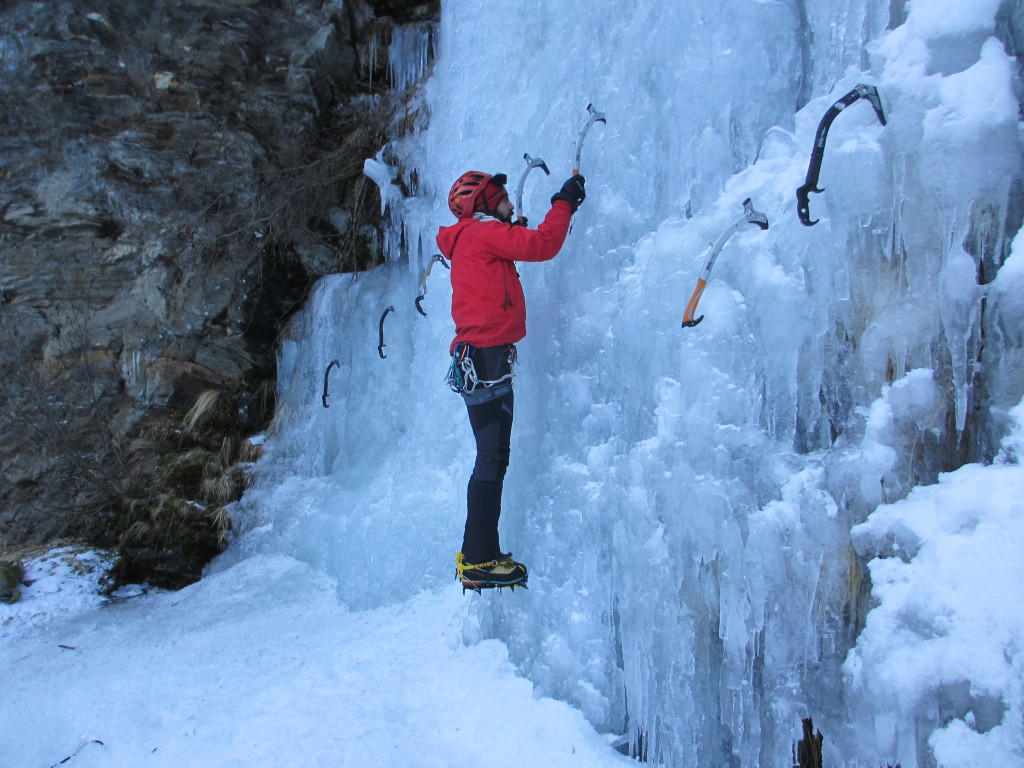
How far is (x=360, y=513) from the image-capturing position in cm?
429

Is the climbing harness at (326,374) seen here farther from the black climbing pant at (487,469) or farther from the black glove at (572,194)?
the black glove at (572,194)

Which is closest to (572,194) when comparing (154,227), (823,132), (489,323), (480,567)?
(489,323)

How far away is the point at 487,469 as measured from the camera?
265 cm

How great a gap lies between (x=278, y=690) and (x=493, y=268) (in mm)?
2118

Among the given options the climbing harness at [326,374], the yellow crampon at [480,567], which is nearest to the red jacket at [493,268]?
the yellow crampon at [480,567]

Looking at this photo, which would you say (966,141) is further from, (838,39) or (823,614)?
(823,614)

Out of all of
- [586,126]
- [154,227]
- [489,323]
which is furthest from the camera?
[154,227]

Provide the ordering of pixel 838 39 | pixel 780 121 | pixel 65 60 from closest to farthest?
pixel 838 39 < pixel 780 121 < pixel 65 60

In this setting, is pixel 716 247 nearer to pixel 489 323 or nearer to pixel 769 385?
pixel 769 385

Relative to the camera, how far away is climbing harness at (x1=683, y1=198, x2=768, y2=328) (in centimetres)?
217

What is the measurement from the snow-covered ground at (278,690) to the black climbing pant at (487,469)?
0.68 meters

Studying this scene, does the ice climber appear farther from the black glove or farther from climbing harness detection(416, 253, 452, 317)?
climbing harness detection(416, 253, 452, 317)

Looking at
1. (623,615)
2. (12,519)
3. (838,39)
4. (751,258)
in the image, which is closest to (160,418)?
(12,519)

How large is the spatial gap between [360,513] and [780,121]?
321 cm
